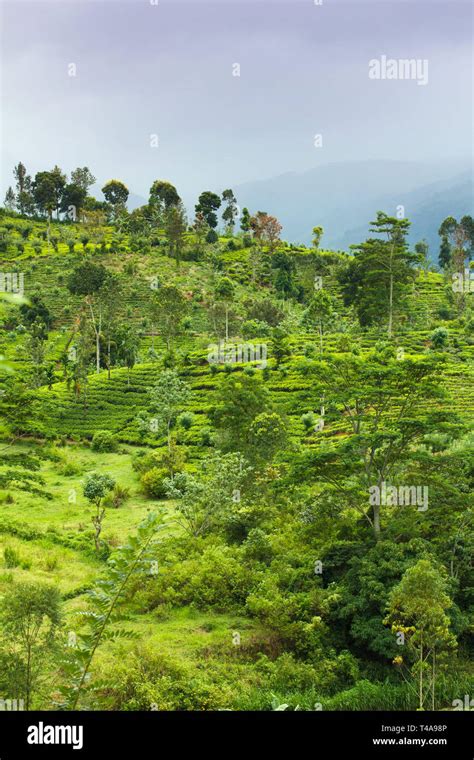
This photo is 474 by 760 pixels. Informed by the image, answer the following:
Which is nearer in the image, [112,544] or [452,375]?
[112,544]

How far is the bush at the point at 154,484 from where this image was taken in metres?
28.3

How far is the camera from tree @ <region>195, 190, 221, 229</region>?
322ft

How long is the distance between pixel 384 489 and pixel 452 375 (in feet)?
81.7

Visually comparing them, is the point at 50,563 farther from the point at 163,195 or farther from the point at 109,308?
the point at 163,195

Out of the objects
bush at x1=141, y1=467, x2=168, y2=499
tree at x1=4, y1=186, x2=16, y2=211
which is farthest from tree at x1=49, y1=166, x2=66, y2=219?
bush at x1=141, y1=467, x2=168, y2=499

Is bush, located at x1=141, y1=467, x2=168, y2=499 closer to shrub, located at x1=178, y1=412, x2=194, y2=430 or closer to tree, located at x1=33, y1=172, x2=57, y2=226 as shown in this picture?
shrub, located at x1=178, y1=412, x2=194, y2=430

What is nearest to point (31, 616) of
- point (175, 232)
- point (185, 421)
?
point (185, 421)

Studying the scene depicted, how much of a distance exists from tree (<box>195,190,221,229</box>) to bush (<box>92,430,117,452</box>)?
6633cm

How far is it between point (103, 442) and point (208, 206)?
227 ft

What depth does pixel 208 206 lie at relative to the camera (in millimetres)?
98875

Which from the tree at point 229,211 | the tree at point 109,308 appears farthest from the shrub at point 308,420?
the tree at point 229,211

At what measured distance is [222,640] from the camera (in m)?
15.5
